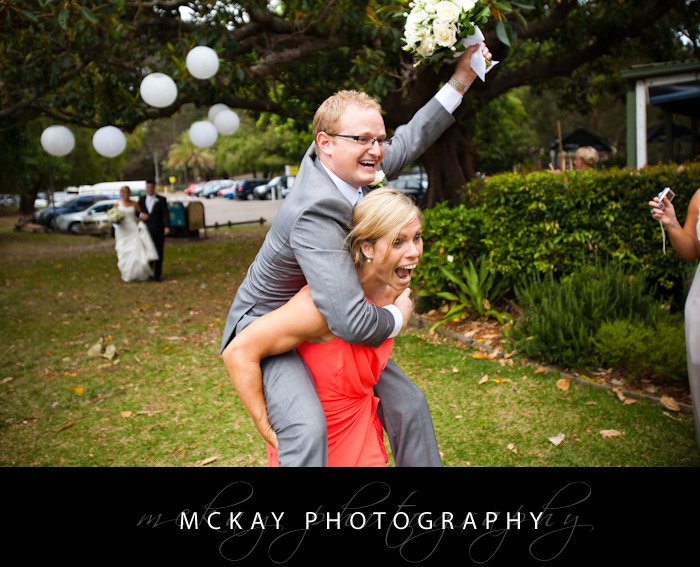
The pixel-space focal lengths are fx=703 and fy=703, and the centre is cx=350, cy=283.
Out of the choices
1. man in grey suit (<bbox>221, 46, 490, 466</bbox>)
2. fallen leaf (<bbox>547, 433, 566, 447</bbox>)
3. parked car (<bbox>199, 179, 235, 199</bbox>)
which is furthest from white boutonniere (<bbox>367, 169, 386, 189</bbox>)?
parked car (<bbox>199, 179, 235, 199</bbox>)

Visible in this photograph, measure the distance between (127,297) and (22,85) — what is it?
13.0 feet

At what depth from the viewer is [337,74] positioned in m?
14.2

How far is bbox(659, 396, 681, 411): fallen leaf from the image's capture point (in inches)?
217

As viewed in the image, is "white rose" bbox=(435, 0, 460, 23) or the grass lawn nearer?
"white rose" bbox=(435, 0, 460, 23)

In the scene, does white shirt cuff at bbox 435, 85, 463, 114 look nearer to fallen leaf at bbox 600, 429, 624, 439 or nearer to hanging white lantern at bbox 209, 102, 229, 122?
fallen leaf at bbox 600, 429, 624, 439

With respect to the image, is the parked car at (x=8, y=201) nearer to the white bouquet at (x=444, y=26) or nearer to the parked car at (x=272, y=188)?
the parked car at (x=272, y=188)

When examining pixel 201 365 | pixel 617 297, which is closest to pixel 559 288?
pixel 617 297

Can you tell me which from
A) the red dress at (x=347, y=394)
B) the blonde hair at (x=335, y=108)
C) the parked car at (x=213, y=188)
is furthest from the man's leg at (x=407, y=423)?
the parked car at (x=213, y=188)

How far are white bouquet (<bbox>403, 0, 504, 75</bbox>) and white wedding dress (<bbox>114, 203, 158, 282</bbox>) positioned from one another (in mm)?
11413

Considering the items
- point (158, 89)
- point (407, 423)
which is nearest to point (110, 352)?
point (158, 89)

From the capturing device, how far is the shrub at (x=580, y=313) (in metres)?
6.38

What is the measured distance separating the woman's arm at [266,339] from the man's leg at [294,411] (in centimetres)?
6
